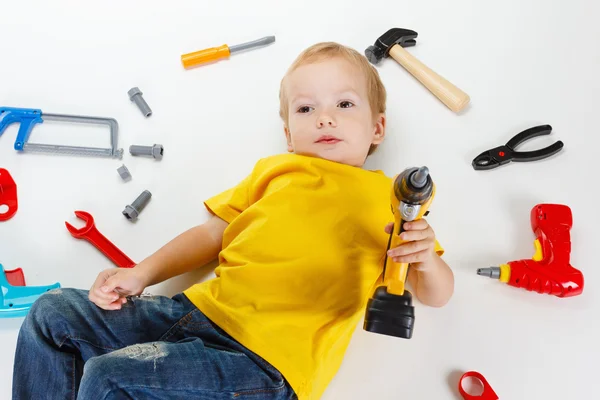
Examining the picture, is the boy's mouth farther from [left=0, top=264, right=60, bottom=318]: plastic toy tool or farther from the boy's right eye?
[left=0, top=264, right=60, bottom=318]: plastic toy tool

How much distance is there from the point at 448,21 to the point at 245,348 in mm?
1058

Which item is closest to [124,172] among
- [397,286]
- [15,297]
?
[15,297]

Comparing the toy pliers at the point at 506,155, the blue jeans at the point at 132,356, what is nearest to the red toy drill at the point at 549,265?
the toy pliers at the point at 506,155

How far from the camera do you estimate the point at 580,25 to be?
1.46 metres

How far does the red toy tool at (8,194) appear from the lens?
3.89 ft

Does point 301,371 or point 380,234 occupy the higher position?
point 380,234

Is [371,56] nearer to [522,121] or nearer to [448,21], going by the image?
[448,21]

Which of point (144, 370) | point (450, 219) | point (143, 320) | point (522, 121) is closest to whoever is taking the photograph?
point (144, 370)

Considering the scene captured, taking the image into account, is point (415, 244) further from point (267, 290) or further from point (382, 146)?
point (382, 146)

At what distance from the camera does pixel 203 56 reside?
1.42m

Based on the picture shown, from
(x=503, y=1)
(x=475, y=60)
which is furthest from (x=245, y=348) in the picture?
(x=503, y=1)

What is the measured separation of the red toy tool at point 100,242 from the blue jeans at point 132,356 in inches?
6.8

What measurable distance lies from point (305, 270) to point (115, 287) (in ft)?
1.10

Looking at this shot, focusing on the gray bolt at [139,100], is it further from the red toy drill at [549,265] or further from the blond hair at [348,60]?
the red toy drill at [549,265]
